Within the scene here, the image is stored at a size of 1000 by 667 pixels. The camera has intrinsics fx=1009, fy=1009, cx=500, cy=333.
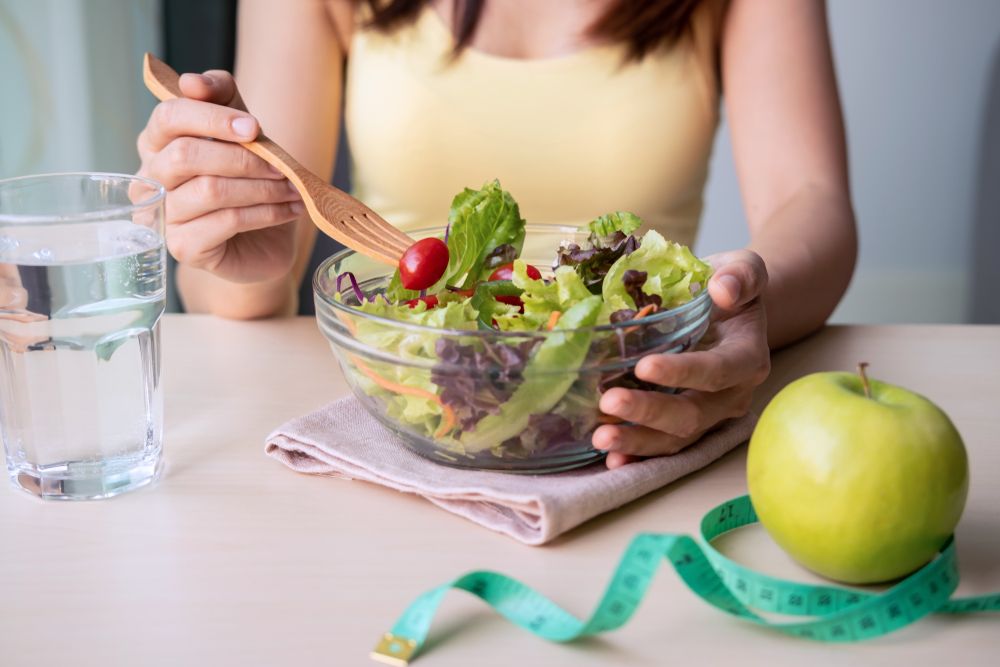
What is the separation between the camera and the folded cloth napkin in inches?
32.6

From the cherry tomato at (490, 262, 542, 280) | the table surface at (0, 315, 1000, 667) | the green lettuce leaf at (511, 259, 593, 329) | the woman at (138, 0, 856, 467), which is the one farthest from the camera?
the woman at (138, 0, 856, 467)

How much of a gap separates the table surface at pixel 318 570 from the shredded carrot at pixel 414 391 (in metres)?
0.08

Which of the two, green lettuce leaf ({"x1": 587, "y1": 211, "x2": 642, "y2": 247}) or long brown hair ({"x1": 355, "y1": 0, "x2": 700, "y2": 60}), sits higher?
long brown hair ({"x1": 355, "y1": 0, "x2": 700, "y2": 60})

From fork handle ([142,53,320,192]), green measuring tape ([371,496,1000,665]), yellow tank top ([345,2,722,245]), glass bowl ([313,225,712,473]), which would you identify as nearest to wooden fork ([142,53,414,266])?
fork handle ([142,53,320,192])

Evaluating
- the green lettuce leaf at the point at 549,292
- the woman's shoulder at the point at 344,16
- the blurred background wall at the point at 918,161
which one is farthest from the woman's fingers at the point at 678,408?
the blurred background wall at the point at 918,161

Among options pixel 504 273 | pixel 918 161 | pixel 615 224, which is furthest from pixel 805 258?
pixel 918 161

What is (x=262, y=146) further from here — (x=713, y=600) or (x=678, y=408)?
(x=713, y=600)

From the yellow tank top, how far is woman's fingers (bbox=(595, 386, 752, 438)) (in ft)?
3.08

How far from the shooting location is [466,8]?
6.11 feet

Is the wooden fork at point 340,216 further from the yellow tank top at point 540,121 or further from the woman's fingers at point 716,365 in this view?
the yellow tank top at point 540,121

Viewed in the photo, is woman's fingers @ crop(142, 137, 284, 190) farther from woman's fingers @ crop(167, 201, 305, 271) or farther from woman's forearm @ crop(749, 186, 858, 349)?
woman's forearm @ crop(749, 186, 858, 349)

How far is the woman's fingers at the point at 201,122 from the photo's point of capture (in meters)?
1.10

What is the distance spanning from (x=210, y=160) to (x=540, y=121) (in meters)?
0.85

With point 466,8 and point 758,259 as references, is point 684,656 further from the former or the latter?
point 466,8
